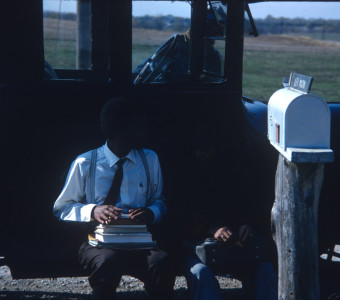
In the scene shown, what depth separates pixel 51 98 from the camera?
134 inches

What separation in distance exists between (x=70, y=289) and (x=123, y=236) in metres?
1.48

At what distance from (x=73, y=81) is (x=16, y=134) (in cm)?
44

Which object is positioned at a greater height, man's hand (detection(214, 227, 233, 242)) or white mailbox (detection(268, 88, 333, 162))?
white mailbox (detection(268, 88, 333, 162))

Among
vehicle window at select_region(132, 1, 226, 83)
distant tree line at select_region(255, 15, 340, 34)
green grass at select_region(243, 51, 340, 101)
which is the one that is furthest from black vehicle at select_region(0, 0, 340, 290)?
distant tree line at select_region(255, 15, 340, 34)

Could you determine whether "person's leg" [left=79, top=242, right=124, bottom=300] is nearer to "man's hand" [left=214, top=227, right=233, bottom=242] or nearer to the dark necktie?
the dark necktie

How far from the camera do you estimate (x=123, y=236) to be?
300cm

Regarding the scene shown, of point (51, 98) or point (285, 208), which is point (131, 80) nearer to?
point (51, 98)

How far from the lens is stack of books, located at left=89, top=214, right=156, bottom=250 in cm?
299

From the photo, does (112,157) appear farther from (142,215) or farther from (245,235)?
(245,235)

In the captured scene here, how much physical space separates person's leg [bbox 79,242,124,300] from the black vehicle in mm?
459

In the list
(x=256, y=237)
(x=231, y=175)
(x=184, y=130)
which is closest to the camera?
(x=256, y=237)

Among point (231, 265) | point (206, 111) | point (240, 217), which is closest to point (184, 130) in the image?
point (206, 111)

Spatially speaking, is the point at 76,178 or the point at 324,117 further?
the point at 76,178

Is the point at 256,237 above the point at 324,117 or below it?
below
